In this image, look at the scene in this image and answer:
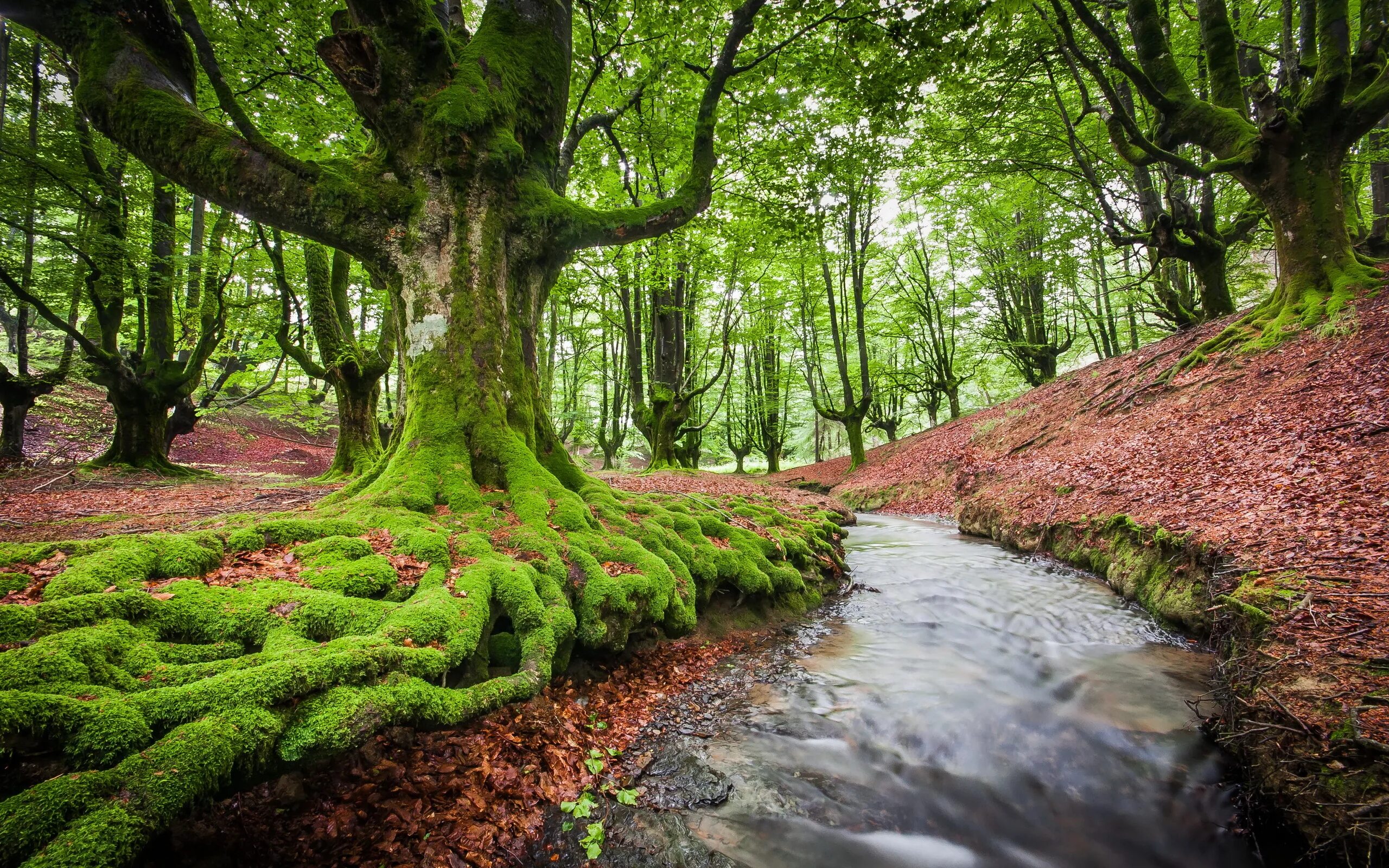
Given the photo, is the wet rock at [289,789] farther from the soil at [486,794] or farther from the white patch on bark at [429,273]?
the white patch on bark at [429,273]

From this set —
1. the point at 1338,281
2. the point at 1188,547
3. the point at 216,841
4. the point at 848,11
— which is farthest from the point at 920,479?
the point at 216,841

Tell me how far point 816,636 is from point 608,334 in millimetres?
22465

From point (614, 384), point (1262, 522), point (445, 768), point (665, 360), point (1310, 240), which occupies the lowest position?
point (445, 768)

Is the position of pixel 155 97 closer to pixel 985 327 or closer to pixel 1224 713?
pixel 1224 713

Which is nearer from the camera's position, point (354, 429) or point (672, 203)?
point (672, 203)

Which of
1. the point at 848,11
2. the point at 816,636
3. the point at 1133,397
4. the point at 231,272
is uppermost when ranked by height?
the point at 848,11

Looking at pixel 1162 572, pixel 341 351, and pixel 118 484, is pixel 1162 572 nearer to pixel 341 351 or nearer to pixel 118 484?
pixel 341 351

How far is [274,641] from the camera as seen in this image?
2539mm

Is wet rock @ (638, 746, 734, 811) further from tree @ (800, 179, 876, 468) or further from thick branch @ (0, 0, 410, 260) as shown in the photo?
tree @ (800, 179, 876, 468)

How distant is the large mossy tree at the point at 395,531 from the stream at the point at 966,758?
120 centimetres

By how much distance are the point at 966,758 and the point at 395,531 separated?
4.54 metres

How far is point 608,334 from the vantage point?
2602 cm

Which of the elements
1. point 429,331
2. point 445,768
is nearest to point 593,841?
point 445,768

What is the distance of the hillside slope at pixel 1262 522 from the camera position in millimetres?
2604
